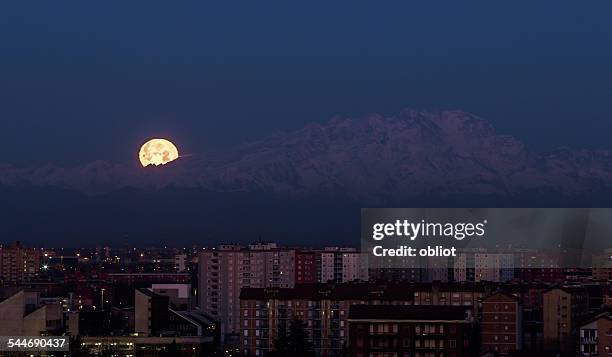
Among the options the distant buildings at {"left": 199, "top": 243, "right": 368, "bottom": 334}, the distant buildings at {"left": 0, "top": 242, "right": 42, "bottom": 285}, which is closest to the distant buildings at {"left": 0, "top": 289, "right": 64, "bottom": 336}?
the distant buildings at {"left": 199, "top": 243, "right": 368, "bottom": 334}

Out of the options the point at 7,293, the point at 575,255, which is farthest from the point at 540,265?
the point at 7,293

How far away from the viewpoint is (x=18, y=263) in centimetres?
4122

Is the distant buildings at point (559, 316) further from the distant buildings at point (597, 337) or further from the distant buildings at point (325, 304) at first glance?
the distant buildings at point (597, 337)

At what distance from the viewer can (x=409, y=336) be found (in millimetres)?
18266

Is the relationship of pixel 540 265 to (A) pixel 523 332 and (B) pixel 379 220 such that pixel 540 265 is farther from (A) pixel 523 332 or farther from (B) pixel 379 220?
(B) pixel 379 220

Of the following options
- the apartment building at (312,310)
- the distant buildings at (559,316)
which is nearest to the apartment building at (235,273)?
the apartment building at (312,310)

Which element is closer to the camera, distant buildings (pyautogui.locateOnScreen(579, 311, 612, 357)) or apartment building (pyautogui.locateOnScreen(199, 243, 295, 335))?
distant buildings (pyautogui.locateOnScreen(579, 311, 612, 357))

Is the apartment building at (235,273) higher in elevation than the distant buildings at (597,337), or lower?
higher

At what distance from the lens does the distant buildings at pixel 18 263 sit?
40125 mm

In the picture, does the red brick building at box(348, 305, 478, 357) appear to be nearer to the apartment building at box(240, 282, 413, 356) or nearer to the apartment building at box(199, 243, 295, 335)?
the apartment building at box(240, 282, 413, 356)

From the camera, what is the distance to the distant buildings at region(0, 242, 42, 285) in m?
40.1

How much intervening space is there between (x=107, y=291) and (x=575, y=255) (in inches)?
573

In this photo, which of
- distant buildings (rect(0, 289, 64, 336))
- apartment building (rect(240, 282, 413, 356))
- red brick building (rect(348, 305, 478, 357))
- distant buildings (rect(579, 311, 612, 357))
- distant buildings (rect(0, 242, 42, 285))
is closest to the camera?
distant buildings (rect(579, 311, 612, 357))

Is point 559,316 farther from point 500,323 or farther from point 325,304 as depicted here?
point 325,304
